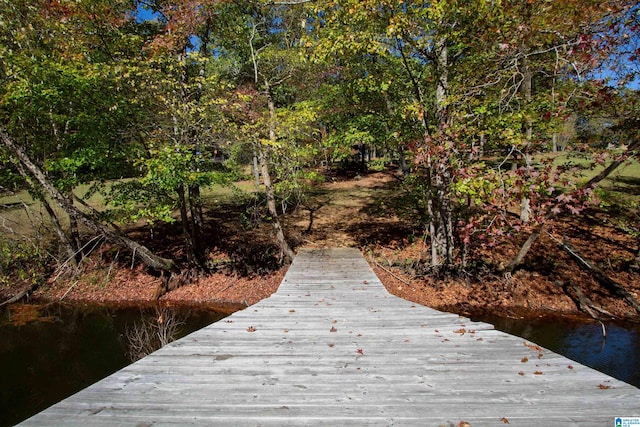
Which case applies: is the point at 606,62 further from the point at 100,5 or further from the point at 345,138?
the point at 100,5

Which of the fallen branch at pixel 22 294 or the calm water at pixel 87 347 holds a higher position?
the fallen branch at pixel 22 294

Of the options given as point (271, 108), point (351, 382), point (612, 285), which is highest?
point (271, 108)

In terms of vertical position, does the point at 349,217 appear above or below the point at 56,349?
above

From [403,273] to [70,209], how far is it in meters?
10.1

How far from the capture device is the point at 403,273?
11.3m

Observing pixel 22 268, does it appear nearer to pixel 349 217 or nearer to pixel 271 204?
pixel 271 204

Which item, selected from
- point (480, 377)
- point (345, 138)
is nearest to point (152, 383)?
point (480, 377)

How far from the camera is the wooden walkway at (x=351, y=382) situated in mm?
2457

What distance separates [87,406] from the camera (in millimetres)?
2527

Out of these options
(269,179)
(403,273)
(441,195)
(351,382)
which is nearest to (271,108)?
(269,179)

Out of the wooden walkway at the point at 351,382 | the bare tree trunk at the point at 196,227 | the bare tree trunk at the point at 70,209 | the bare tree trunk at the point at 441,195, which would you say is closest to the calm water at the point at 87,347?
the bare tree trunk at the point at 70,209

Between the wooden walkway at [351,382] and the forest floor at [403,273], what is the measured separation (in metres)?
6.46

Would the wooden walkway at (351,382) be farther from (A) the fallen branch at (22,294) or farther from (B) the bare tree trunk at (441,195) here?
(A) the fallen branch at (22,294)

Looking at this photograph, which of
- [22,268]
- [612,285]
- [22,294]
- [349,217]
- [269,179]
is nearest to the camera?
[612,285]
